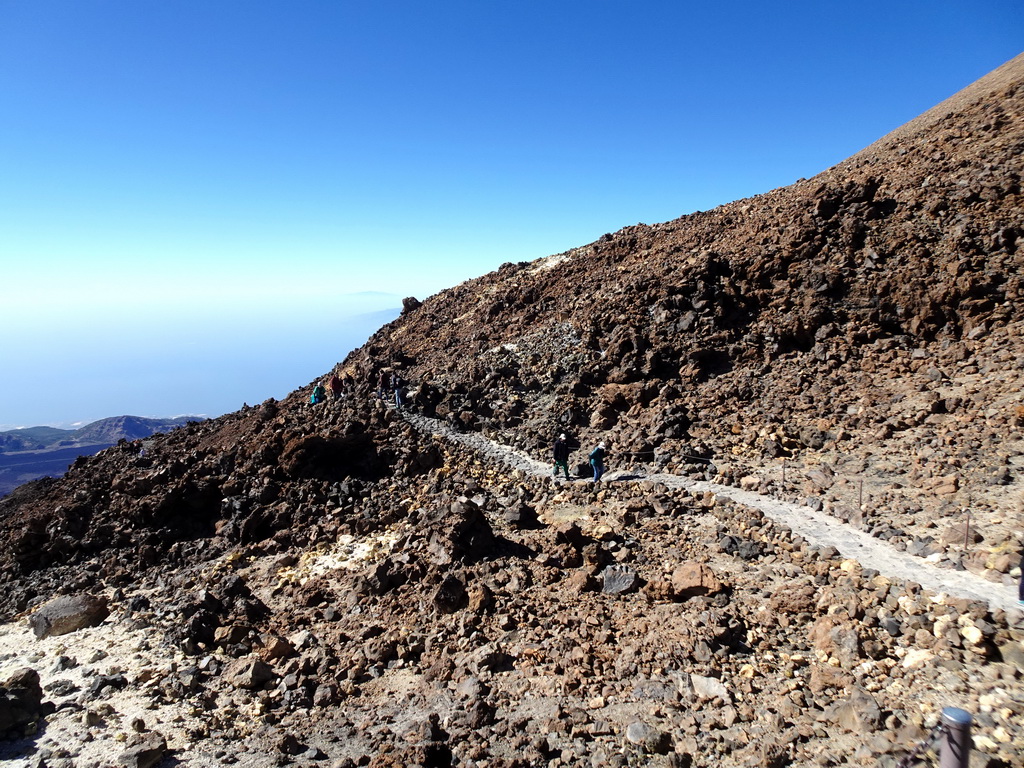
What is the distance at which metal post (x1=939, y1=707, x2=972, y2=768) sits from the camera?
4.28 metres

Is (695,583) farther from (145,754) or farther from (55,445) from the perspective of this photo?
(55,445)

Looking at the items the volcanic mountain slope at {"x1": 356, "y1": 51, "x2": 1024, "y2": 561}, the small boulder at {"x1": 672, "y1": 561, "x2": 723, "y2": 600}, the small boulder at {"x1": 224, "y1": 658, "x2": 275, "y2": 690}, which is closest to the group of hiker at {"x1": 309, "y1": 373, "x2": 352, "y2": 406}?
the volcanic mountain slope at {"x1": 356, "y1": 51, "x2": 1024, "y2": 561}

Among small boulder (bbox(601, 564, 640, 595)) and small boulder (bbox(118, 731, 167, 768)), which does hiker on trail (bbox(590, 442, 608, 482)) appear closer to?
small boulder (bbox(601, 564, 640, 595))

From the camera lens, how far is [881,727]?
658 centimetres

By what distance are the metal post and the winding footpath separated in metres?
4.70

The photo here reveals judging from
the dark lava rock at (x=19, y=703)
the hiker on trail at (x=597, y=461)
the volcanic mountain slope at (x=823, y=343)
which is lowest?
the dark lava rock at (x=19, y=703)

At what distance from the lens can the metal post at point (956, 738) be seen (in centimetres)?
428

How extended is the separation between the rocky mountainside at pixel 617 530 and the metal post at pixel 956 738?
192 centimetres

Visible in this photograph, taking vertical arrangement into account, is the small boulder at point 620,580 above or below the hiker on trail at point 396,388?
below

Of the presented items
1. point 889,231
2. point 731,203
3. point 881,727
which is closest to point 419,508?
point 881,727

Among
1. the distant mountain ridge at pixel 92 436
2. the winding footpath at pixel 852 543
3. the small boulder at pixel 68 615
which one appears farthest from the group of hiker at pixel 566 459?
the distant mountain ridge at pixel 92 436

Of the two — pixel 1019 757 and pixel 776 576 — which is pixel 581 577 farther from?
pixel 1019 757

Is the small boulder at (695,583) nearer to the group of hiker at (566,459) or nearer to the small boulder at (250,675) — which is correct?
the group of hiker at (566,459)

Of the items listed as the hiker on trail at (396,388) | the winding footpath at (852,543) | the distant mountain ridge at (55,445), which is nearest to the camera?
the winding footpath at (852,543)
